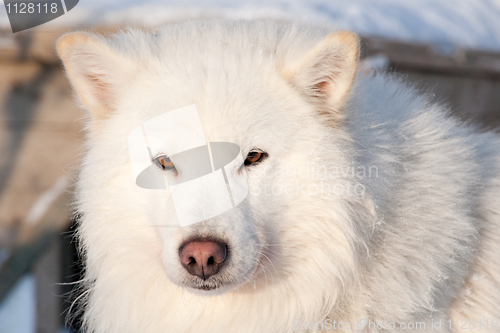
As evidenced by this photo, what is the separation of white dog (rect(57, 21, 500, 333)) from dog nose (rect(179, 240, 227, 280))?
24 mm

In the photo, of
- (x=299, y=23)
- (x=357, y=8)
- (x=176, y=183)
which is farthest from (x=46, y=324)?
(x=357, y=8)

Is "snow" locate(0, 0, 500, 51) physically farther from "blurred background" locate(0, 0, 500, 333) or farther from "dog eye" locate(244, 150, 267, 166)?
"dog eye" locate(244, 150, 267, 166)

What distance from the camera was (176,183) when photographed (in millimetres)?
2305

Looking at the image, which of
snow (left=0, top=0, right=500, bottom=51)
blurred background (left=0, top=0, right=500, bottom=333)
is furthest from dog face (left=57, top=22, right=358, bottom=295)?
snow (left=0, top=0, right=500, bottom=51)

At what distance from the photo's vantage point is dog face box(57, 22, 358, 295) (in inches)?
86.7

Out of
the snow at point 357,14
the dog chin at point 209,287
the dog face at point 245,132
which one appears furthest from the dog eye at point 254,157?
the snow at point 357,14

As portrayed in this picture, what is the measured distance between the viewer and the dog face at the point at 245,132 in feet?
7.22

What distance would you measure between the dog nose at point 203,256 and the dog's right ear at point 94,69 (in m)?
1.06

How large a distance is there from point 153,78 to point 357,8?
5.75 metres

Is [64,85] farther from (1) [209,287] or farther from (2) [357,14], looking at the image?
(1) [209,287]

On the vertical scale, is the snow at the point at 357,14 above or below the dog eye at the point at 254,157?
below

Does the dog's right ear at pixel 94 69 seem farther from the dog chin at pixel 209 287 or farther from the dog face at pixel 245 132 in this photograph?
the dog chin at pixel 209 287

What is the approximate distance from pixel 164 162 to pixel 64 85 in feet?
15.4

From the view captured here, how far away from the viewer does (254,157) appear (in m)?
2.33
